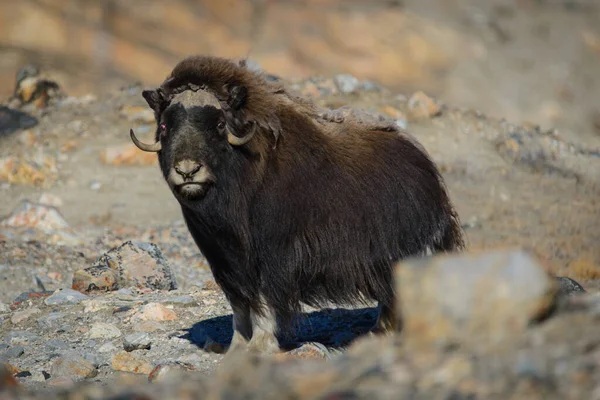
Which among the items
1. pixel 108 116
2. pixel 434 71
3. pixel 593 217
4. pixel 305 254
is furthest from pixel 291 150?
pixel 434 71

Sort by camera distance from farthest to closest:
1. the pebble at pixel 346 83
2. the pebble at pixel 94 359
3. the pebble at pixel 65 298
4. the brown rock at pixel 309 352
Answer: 1. the pebble at pixel 346 83
2. the pebble at pixel 65 298
3. the pebble at pixel 94 359
4. the brown rock at pixel 309 352

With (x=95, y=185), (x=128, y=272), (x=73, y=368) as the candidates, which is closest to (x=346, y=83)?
(x=95, y=185)

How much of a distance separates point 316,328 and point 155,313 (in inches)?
36.0

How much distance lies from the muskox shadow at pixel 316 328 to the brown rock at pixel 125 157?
18.2 feet

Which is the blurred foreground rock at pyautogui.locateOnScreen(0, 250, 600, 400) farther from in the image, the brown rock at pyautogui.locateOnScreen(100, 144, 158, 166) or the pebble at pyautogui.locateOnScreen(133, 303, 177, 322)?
the brown rock at pyautogui.locateOnScreen(100, 144, 158, 166)

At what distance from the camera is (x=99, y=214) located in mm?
9930

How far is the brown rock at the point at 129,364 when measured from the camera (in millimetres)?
5008

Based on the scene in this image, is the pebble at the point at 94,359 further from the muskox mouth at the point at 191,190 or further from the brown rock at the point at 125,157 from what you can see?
the brown rock at the point at 125,157

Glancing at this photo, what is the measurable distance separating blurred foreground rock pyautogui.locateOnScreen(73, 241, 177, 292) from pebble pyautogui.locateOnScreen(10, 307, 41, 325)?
1.85 feet

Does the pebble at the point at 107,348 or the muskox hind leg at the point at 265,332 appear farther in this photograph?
the pebble at the point at 107,348

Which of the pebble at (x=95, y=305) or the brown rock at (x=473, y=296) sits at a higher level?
the brown rock at (x=473, y=296)

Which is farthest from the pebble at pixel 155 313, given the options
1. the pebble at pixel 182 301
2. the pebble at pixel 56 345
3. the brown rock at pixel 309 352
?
the brown rock at pixel 309 352

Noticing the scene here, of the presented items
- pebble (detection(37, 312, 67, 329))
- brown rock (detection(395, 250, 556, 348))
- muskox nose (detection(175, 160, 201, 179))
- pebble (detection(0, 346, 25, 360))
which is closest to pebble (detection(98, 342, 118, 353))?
pebble (detection(0, 346, 25, 360))

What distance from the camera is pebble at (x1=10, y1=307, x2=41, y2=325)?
603cm
